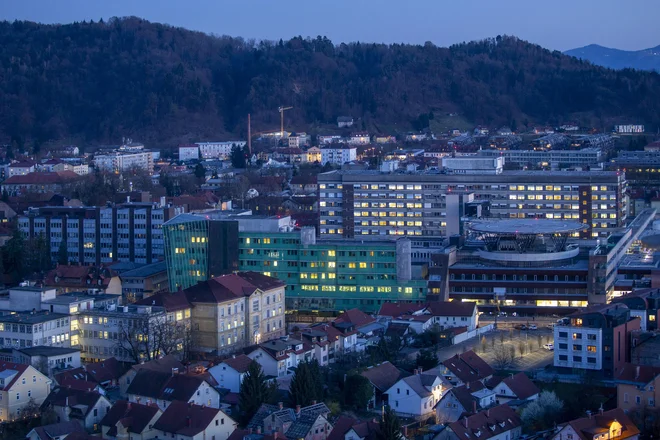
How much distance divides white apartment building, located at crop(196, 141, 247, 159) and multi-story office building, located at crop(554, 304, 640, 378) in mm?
48617

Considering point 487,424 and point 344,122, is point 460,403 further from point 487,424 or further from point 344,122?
point 344,122

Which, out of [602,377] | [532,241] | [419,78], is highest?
[419,78]

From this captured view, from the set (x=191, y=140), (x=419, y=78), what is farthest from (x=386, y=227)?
(x=419, y=78)

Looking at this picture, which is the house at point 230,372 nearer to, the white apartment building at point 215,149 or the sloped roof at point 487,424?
the sloped roof at point 487,424

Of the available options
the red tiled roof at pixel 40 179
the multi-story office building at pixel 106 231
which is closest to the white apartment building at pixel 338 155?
the red tiled roof at pixel 40 179

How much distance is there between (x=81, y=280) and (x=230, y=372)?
9173 millimetres

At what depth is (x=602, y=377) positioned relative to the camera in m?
21.1

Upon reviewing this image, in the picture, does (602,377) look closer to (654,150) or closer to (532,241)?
(532,241)

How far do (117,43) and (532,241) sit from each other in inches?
2976

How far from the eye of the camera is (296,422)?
687 inches

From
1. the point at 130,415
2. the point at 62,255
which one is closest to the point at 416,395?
the point at 130,415

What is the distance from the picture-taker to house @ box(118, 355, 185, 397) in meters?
19.8

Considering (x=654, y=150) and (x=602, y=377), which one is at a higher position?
(x=654, y=150)

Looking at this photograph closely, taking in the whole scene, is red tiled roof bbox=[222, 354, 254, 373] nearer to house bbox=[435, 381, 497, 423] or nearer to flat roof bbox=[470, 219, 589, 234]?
house bbox=[435, 381, 497, 423]
